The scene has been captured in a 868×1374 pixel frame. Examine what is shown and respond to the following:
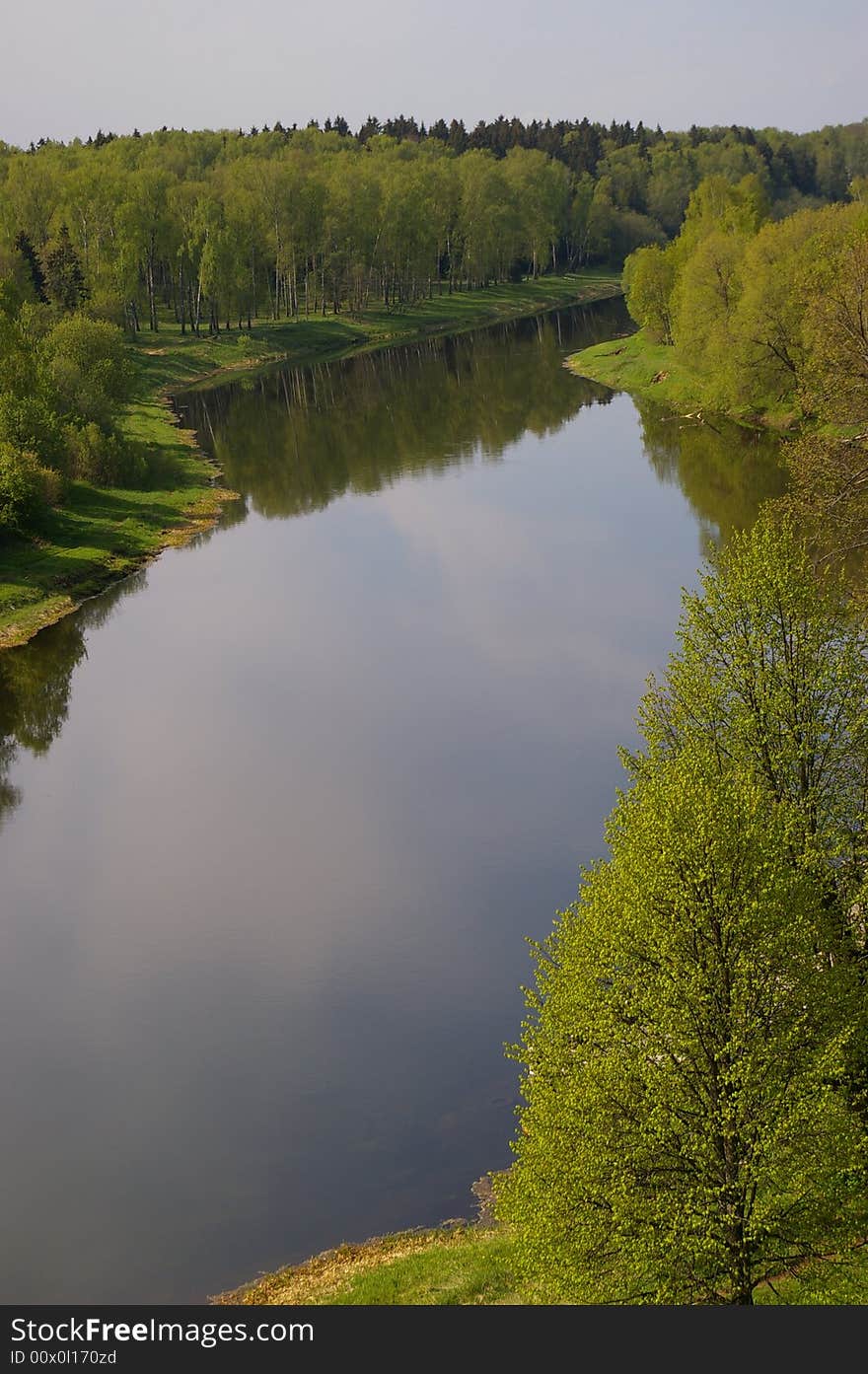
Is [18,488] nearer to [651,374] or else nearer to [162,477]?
[162,477]

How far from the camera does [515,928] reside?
36.3 meters

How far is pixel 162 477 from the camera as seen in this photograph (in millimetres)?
89812

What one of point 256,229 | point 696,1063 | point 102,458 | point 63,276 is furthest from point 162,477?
point 696,1063

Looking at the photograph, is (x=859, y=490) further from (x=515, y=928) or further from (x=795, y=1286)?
(x=795, y=1286)

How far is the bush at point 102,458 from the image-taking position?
81625mm

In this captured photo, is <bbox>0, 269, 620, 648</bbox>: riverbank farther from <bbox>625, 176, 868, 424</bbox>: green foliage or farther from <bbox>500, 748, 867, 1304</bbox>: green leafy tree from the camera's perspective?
<bbox>500, 748, 867, 1304</bbox>: green leafy tree

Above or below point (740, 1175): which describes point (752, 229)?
above

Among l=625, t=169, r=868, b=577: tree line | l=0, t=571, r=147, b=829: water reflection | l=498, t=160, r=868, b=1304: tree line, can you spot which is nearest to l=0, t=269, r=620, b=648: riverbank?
l=0, t=571, r=147, b=829: water reflection

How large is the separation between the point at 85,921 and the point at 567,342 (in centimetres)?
12029

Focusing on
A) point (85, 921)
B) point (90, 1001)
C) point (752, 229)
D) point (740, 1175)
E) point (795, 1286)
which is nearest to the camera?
point (740, 1175)

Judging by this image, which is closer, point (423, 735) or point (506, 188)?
point (423, 735)

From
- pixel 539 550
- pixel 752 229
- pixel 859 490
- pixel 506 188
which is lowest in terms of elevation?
pixel 859 490

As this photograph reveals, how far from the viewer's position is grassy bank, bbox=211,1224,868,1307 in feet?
61.1
